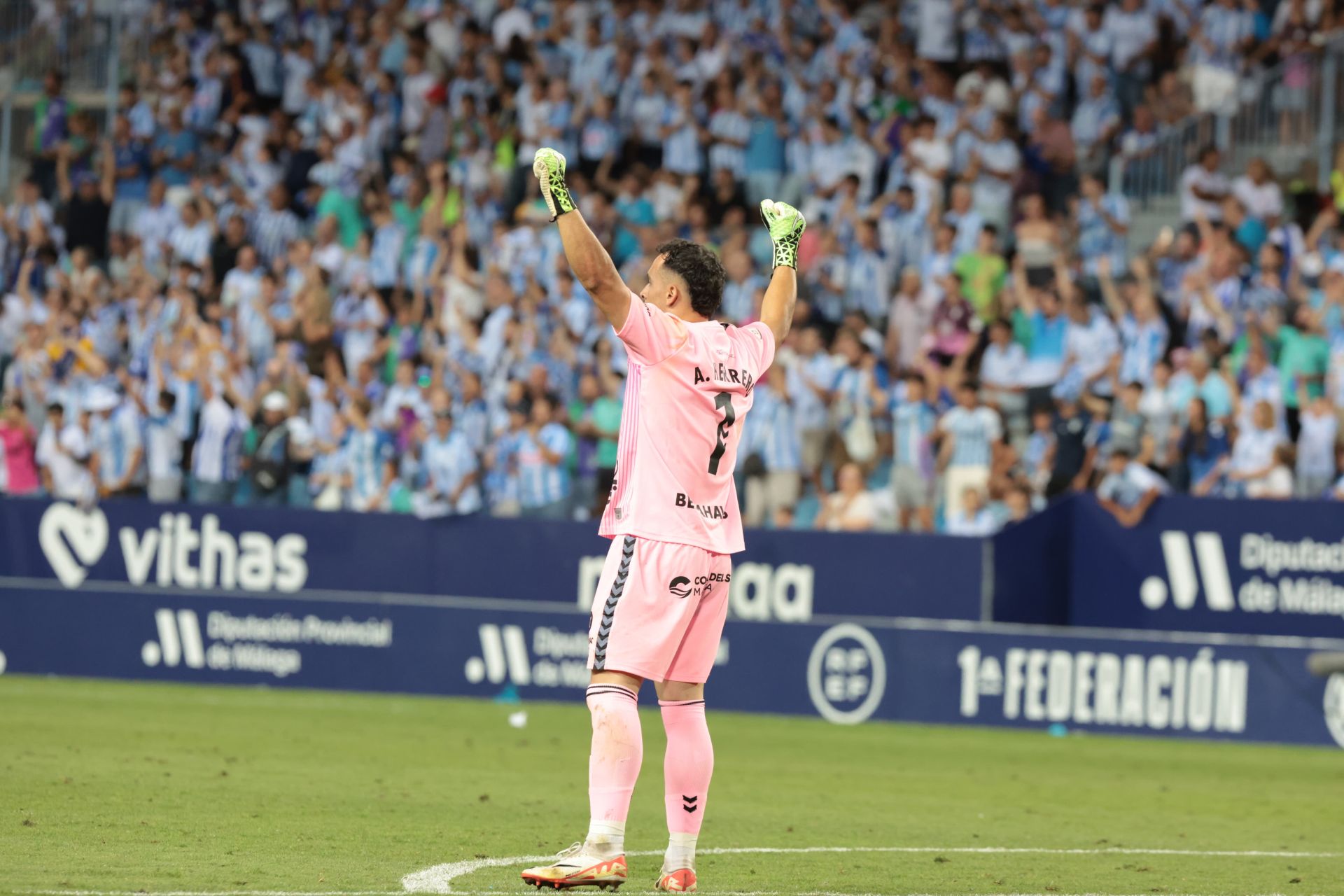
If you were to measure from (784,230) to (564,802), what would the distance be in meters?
4.01

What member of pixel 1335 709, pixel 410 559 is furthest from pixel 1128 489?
pixel 410 559

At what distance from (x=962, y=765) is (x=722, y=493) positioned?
7173 mm

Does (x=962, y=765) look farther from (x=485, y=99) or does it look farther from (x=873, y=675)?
(x=485, y=99)

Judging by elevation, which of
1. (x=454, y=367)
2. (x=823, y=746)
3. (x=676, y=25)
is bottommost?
(x=823, y=746)

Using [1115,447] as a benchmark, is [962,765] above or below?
below

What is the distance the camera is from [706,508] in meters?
7.32

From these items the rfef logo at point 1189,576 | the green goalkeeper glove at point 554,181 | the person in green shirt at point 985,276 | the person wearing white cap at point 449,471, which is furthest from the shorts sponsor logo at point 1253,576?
the green goalkeeper glove at point 554,181

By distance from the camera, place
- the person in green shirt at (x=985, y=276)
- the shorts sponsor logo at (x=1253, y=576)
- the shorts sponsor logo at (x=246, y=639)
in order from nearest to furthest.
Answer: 1. the shorts sponsor logo at (x=1253, y=576)
2. the shorts sponsor logo at (x=246, y=639)
3. the person in green shirt at (x=985, y=276)

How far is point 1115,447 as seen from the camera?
18641 mm

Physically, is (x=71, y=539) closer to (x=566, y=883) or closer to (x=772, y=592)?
(x=772, y=592)

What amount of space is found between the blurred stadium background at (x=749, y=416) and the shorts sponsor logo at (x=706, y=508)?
Answer: 3431 millimetres

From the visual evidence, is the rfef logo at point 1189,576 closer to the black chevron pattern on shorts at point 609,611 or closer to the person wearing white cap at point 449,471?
the person wearing white cap at point 449,471

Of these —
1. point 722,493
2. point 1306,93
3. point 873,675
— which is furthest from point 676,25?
point 722,493

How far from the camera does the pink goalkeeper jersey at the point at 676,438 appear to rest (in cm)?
722
